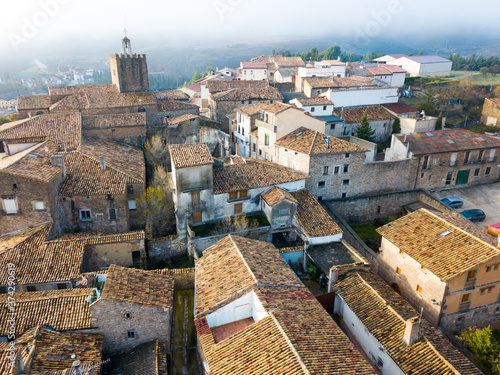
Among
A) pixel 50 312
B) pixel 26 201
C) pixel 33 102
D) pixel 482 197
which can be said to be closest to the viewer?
pixel 50 312

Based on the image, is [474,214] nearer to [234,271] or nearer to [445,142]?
[445,142]

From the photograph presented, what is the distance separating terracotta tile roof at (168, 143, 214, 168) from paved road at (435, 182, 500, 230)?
94.0 feet

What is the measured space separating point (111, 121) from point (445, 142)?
126ft

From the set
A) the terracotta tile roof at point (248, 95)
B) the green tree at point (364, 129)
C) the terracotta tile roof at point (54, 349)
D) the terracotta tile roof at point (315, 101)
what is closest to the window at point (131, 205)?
the terracotta tile roof at point (54, 349)

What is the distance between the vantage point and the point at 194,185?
30.5m

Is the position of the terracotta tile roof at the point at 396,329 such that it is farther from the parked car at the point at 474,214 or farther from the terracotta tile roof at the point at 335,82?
the terracotta tile roof at the point at 335,82

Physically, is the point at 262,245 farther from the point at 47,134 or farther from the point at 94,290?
the point at 47,134

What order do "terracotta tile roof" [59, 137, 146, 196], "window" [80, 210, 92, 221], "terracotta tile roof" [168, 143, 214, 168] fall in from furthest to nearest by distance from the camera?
"window" [80, 210, 92, 221] → "terracotta tile roof" [59, 137, 146, 196] → "terracotta tile roof" [168, 143, 214, 168]

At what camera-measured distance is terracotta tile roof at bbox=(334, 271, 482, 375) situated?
1969 centimetres

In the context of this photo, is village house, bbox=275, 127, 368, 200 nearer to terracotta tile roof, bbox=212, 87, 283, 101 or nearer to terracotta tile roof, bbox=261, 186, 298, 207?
terracotta tile roof, bbox=261, 186, 298, 207

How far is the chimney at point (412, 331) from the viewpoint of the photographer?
20.3 metres

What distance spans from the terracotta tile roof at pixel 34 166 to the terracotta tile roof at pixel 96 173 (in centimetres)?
150

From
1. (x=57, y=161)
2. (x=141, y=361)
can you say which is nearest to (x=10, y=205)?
(x=57, y=161)

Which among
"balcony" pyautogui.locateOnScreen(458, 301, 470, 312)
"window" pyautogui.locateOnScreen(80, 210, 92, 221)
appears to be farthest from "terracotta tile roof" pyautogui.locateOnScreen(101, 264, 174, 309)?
"balcony" pyautogui.locateOnScreen(458, 301, 470, 312)
